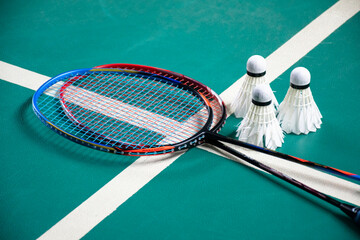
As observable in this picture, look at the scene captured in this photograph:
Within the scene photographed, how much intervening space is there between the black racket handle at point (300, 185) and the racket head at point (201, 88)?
146 mm

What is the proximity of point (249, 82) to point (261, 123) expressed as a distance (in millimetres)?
317

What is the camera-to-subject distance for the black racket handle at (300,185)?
2.63m

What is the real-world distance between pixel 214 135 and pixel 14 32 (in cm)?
222

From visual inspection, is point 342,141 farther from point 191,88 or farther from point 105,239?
point 105,239

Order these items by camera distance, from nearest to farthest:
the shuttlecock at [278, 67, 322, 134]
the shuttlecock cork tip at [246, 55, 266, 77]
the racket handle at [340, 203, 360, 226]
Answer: the racket handle at [340, 203, 360, 226] < the shuttlecock at [278, 67, 322, 134] < the shuttlecock cork tip at [246, 55, 266, 77]

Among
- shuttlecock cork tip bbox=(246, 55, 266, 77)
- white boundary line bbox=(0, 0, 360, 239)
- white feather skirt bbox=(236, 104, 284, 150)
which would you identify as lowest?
white boundary line bbox=(0, 0, 360, 239)

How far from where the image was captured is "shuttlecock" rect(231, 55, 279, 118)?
125 inches

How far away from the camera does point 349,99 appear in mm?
3475

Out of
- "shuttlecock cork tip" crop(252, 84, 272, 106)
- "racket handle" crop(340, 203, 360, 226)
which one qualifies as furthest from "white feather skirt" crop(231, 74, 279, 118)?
"racket handle" crop(340, 203, 360, 226)

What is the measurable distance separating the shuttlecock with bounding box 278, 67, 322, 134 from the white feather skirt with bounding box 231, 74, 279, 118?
0.16m

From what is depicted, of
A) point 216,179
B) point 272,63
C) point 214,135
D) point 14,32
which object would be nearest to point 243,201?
point 216,179

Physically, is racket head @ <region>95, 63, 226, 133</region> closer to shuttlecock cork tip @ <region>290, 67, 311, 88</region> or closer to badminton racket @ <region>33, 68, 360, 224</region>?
badminton racket @ <region>33, 68, 360, 224</region>

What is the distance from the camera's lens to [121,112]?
137 inches

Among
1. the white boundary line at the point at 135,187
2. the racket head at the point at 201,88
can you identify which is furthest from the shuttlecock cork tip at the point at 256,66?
the white boundary line at the point at 135,187
